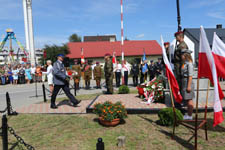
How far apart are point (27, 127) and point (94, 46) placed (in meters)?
36.6

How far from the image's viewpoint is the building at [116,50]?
38.8 meters

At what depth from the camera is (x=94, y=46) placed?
4112 centimetres

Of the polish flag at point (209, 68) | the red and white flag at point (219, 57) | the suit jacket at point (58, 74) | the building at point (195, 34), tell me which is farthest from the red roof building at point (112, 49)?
the polish flag at point (209, 68)

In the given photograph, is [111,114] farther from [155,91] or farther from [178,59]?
[155,91]

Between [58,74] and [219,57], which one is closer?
[219,57]

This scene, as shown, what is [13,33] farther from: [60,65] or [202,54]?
[202,54]

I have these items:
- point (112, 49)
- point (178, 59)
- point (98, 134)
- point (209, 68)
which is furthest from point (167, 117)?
point (112, 49)

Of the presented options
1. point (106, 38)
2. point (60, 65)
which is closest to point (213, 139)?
point (60, 65)

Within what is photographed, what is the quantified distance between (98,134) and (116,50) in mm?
35275

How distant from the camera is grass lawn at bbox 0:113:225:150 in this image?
13.0 ft

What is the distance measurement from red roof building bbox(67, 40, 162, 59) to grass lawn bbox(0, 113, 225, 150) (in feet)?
108

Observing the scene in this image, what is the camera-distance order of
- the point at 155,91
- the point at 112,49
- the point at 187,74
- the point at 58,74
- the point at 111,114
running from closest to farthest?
the point at 187,74 → the point at 111,114 → the point at 58,74 → the point at 155,91 → the point at 112,49

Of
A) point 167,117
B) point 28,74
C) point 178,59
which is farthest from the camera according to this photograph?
point 28,74

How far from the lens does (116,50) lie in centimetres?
3934
